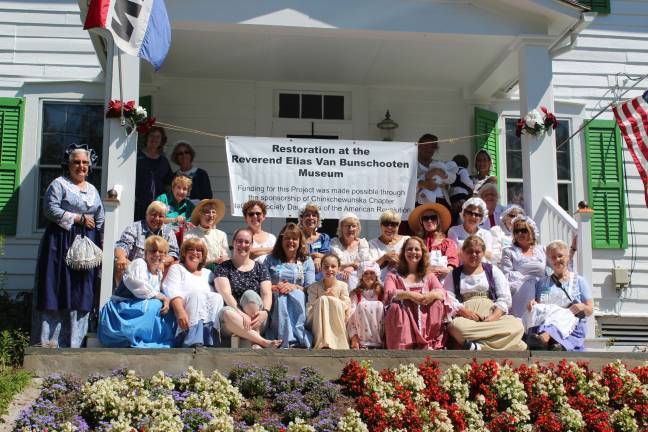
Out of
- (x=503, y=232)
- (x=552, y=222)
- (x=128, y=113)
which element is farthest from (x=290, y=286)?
(x=552, y=222)

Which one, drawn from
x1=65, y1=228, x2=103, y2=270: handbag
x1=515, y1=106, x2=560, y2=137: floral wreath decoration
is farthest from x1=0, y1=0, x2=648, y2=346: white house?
x1=65, y1=228, x2=103, y2=270: handbag

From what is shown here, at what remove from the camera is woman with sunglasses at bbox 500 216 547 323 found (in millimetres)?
8492

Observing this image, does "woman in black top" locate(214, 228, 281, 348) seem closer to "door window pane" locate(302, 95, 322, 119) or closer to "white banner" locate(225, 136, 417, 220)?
"white banner" locate(225, 136, 417, 220)

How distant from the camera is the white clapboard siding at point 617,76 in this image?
483 inches

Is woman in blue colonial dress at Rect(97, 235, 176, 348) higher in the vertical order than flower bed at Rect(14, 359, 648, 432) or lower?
higher

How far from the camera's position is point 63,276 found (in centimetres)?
829

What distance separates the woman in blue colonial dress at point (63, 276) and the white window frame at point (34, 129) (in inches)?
126

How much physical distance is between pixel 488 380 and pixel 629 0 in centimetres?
787

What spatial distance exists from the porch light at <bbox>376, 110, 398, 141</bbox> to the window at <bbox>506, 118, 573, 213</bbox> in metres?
1.74

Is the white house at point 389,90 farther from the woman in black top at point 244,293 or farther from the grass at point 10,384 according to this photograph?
the grass at point 10,384

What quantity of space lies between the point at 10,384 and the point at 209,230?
2.88m

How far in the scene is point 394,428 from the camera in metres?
6.55

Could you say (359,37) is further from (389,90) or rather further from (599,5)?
(599,5)

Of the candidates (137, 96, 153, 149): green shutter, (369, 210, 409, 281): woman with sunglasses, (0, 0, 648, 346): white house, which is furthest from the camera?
(137, 96, 153, 149): green shutter
